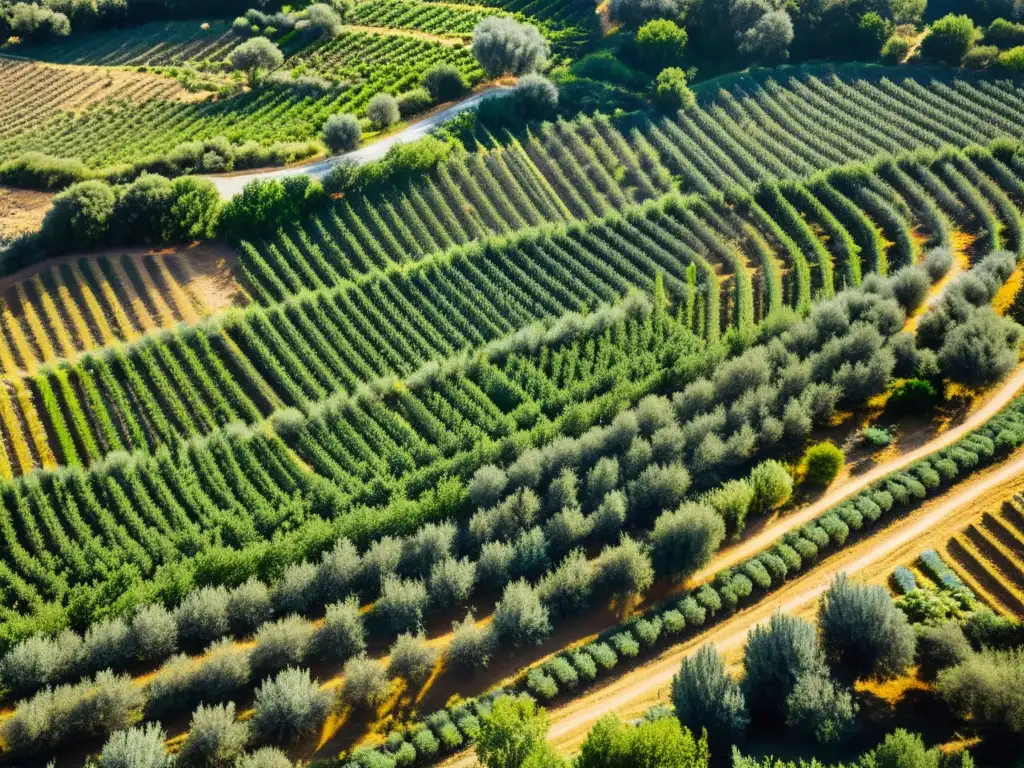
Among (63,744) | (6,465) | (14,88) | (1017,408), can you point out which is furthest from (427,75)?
(63,744)

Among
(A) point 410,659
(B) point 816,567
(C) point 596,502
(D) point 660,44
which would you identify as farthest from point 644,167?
(A) point 410,659

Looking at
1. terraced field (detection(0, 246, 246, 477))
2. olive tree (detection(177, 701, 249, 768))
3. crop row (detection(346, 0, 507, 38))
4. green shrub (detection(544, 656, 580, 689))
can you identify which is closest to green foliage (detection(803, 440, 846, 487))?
green shrub (detection(544, 656, 580, 689))

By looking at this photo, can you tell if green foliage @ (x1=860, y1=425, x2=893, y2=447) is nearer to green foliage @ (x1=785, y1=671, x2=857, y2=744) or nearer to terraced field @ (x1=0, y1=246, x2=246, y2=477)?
green foliage @ (x1=785, y1=671, x2=857, y2=744)

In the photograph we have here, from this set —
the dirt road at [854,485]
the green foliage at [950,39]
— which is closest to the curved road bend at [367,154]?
the green foliage at [950,39]

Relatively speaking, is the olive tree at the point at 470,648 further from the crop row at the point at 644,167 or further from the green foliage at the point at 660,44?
the green foliage at the point at 660,44

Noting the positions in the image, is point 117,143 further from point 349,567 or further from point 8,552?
point 349,567

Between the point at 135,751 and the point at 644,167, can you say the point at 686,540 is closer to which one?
the point at 135,751
